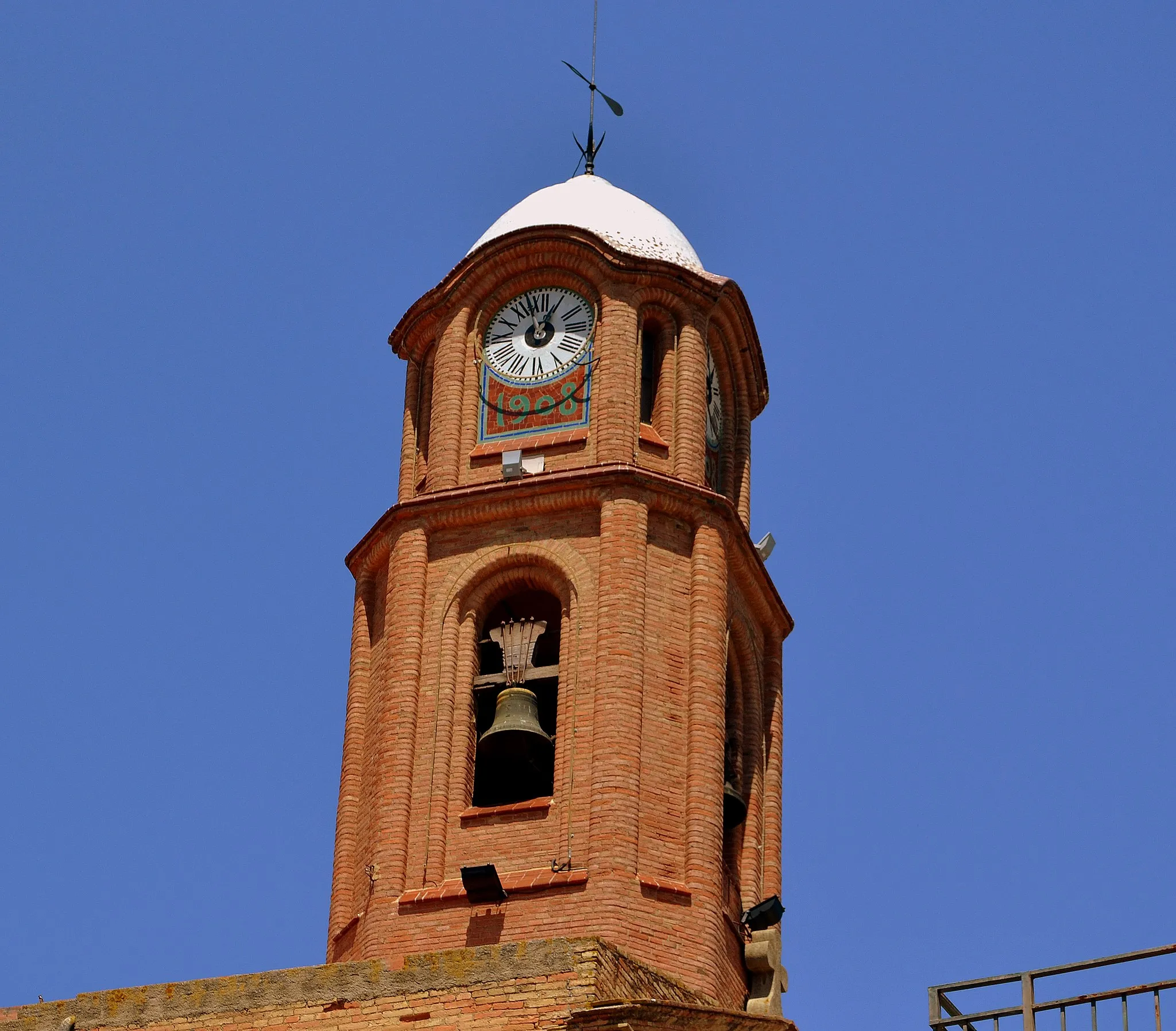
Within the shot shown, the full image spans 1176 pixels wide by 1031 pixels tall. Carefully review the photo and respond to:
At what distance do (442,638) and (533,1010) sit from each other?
8.83m

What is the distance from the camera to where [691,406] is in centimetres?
3712

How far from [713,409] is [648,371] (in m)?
1.30

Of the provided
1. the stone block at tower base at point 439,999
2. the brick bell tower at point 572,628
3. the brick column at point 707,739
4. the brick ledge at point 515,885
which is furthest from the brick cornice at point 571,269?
the stone block at tower base at point 439,999

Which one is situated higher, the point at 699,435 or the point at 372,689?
the point at 699,435

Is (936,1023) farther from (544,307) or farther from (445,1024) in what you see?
(544,307)

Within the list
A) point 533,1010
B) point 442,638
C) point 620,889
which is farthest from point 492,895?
point 533,1010

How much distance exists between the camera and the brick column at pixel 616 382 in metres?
36.1

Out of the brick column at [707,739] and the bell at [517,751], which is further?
the bell at [517,751]

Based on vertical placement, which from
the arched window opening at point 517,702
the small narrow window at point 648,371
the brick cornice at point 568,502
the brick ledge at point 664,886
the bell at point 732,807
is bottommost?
the brick ledge at point 664,886

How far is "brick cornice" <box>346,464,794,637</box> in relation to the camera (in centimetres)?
3562

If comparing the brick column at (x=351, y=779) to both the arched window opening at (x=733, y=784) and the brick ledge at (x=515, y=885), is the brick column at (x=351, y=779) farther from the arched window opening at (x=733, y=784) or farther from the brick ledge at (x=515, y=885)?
the arched window opening at (x=733, y=784)

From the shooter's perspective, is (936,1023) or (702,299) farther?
(702,299)

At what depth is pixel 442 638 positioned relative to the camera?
35.4 m

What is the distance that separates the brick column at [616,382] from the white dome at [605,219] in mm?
883
